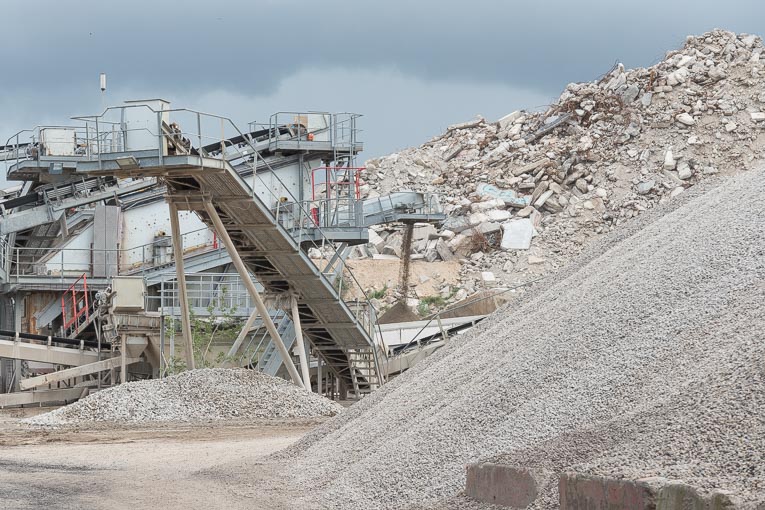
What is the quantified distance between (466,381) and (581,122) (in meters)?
32.5

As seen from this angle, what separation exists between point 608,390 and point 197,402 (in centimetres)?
1260

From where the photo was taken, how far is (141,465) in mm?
13562

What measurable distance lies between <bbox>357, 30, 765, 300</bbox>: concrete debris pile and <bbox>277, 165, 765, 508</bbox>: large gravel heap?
23008mm

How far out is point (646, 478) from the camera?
666 cm

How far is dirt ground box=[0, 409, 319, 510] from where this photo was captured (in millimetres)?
10375

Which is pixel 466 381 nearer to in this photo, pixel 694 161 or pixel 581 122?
pixel 694 161

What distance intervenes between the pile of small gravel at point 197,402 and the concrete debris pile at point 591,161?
14.9 metres

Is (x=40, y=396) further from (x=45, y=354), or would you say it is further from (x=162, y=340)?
(x=162, y=340)

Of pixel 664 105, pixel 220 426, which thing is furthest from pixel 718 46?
pixel 220 426

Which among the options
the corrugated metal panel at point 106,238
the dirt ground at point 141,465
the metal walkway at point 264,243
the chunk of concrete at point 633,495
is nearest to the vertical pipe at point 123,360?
the corrugated metal panel at point 106,238

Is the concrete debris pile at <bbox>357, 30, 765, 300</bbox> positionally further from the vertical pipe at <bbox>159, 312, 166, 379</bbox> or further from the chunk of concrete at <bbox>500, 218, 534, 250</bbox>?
the vertical pipe at <bbox>159, 312, 166, 379</bbox>

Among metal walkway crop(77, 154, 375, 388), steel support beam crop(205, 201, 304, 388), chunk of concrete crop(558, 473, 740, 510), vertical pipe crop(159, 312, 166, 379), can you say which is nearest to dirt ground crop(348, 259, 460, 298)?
metal walkway crop(77, 154, 375, 388)

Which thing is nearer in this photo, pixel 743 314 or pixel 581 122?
pixel 743 314

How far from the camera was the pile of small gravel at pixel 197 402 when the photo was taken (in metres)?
20.0
